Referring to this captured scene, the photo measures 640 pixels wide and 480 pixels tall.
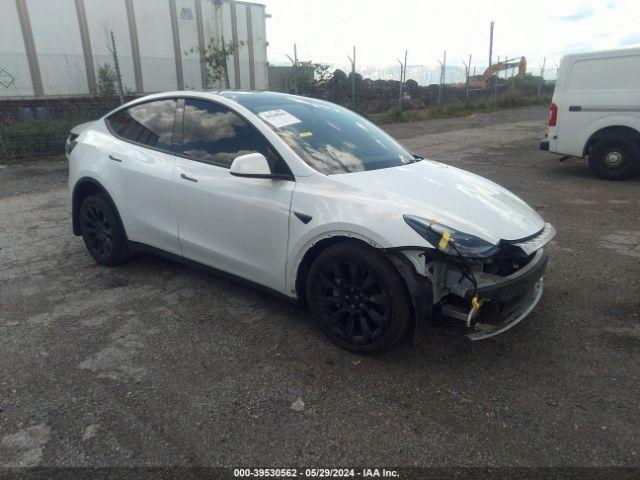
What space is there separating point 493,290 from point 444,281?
28 cm

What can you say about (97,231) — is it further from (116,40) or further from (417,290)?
(116,40)

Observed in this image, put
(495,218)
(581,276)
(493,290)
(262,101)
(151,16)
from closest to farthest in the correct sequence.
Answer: (493,290) → (495,218) → (262,101) → (581,276) → (151,16)

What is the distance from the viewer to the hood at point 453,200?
9.23ft

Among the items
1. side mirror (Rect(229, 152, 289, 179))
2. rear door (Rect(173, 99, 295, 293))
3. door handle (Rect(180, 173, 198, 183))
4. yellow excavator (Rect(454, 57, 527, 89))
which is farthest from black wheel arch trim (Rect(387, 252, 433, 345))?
yellow excavator (Rect(454, 57, 527, 89))

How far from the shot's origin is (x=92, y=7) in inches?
464

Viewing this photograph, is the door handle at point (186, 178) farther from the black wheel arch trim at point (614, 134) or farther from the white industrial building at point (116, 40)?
the white industrial building at point (116, 40)

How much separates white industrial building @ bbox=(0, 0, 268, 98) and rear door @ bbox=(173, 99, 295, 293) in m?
9.67

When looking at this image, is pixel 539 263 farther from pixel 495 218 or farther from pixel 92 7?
pixel 92 7

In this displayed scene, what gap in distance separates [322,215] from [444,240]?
2.50 feet

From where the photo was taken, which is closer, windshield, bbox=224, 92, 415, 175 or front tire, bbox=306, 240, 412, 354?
front tire, bbox=306, 240, 412, 354

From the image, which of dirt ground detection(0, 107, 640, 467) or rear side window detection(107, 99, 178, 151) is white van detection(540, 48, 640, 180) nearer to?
dirt ground detection(0, 107, 640, 467)

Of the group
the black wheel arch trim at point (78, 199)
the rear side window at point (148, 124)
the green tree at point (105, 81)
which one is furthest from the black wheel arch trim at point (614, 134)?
the green tree at point (105, 81)

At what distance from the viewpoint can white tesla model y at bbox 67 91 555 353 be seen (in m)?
2.75

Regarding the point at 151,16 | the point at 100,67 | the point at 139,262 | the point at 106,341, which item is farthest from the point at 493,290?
the point at 151,16
